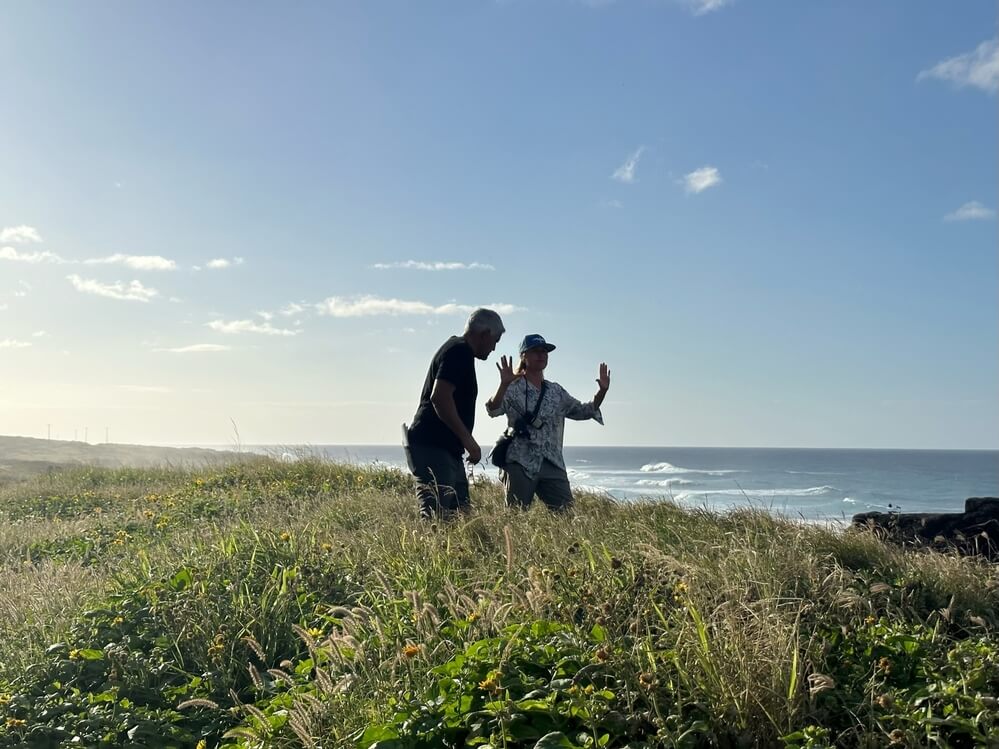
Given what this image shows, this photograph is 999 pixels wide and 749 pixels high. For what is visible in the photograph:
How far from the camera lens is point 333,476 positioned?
1270cm

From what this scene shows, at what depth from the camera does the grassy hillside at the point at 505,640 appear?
2930mm

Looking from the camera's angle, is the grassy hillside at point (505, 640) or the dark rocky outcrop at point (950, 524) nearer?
the grassy hillside at point (505, 640)

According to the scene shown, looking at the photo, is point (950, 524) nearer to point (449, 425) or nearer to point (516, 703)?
point (449, 425)

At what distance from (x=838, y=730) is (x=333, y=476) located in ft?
34.2

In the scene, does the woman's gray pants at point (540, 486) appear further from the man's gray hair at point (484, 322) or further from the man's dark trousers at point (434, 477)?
the man's gray hair at point (484, 322)

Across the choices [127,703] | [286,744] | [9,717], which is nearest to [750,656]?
[286,744]

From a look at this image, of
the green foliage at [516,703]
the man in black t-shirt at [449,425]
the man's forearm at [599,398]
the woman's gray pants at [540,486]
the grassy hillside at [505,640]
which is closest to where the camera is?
the green foliage at [516,703]

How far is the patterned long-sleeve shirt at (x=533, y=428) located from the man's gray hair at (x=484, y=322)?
688 millimetres

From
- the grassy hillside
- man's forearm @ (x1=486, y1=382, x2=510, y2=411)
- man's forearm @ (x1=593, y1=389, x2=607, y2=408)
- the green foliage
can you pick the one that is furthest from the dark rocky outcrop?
the green foliage

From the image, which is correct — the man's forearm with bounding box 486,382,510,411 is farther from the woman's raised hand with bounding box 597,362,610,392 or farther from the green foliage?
the green foliage

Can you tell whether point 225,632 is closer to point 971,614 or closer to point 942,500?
point 971,614

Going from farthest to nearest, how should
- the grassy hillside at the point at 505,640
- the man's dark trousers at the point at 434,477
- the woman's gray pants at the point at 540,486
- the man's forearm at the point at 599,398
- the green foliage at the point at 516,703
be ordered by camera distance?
the man's forearm at the point at 599,398 < the woman's gray pants at the point at 540,486 < the man's dark trousers at the point at 434,477 < the grassy hillside at the point at 505,640 < the green foliage at the point at 516,703

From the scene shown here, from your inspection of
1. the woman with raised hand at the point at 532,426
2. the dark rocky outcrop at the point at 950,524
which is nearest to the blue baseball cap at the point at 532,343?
the woman with raised hand at the point at 532,426

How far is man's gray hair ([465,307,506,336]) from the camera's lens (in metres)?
6.99
